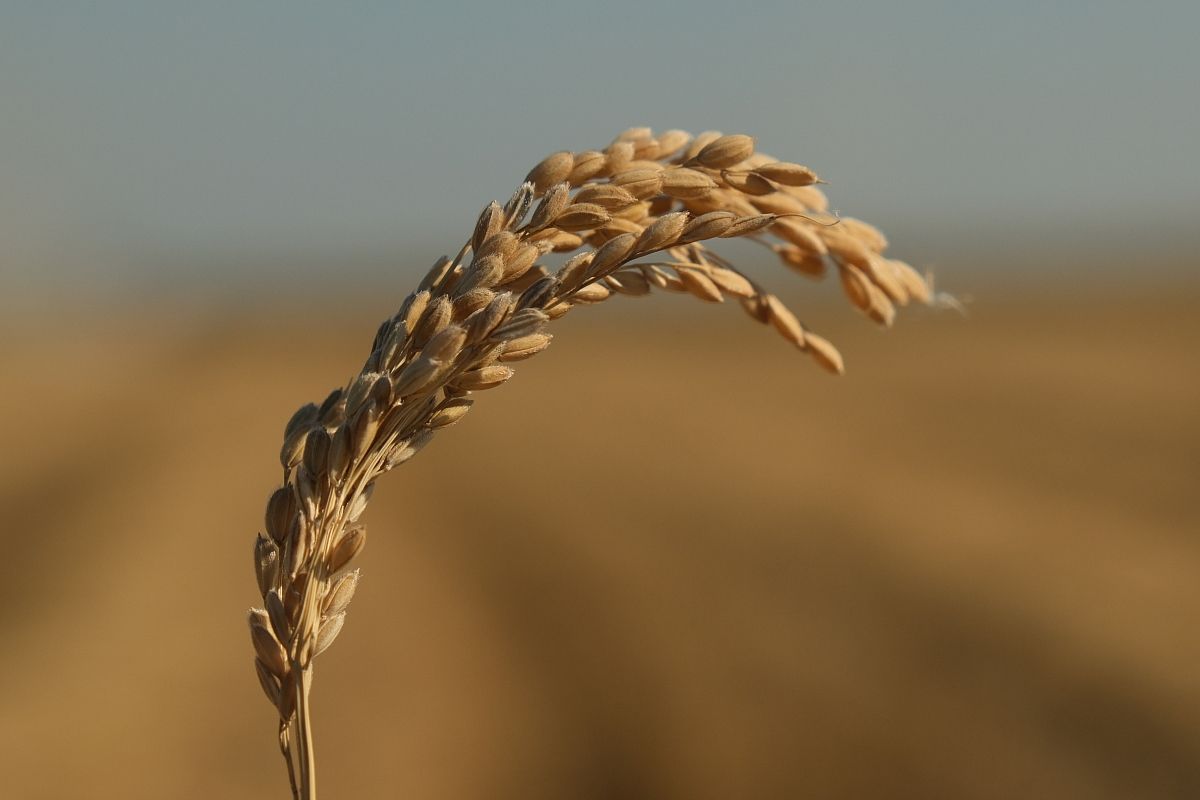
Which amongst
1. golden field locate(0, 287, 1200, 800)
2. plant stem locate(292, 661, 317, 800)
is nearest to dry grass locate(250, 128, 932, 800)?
plant stem locate(292, 661, 317, 800)

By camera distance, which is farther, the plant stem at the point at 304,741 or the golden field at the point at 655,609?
the golden field at the point at 655,609

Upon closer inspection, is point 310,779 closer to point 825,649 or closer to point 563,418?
point 825,649

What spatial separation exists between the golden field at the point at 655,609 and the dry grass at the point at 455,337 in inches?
234

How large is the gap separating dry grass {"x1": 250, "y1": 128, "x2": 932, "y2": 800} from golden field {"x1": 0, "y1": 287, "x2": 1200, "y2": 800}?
5.94m

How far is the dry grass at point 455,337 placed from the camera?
0.94 m

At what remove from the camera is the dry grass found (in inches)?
36.9

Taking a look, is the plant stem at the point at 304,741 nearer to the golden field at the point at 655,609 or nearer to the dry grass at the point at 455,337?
the dry grass at the point at 455,337

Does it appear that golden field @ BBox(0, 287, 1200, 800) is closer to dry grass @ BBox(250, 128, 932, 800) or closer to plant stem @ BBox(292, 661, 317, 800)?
dry grass @ BBox(250, 128, 932, 800)

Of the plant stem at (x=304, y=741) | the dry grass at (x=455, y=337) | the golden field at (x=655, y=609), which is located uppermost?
the dry grass at (x=455, y=337)

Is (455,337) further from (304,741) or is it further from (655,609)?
(655,609)

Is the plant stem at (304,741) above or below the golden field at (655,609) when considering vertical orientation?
above

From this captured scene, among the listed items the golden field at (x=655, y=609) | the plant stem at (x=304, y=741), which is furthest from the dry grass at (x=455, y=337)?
the golden field at (x=655, y=609)

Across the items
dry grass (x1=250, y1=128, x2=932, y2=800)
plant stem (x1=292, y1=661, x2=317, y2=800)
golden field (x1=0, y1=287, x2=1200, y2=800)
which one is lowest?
golden field (x1=0, y1=287, x2=1200, y2=800)

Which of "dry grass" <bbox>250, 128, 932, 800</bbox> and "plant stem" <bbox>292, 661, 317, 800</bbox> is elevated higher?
"dry grass" <bbox>250, 128, 932, 800</bbox>
